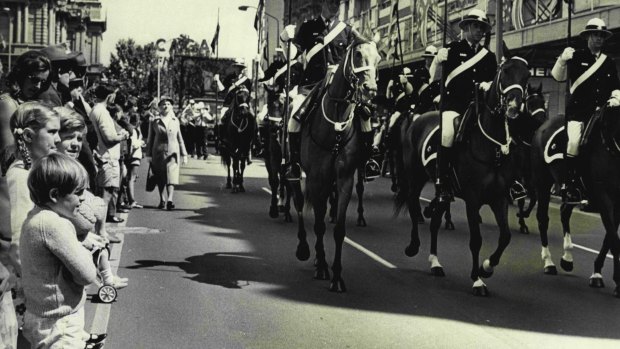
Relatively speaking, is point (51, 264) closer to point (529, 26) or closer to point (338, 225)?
point (338, 225)

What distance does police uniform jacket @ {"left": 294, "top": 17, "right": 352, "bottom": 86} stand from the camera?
498 inches

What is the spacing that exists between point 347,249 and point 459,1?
27554mm

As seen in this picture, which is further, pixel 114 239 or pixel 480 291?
pixel 114 239

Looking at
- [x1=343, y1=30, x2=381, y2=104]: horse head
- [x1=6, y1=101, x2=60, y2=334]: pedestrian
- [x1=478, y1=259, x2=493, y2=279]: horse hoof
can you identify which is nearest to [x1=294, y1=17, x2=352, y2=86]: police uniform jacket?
[x1=343, y1=30, x2=381, y2=104]: horse head

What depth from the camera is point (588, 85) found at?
12.0 m

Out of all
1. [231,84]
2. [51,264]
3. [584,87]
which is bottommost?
[51,264]

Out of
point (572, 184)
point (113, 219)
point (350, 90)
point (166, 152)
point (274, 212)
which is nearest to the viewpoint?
point (350, 90)

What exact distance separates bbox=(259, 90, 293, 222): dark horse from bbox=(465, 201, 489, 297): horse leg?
6955mm

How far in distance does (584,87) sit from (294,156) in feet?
12.0

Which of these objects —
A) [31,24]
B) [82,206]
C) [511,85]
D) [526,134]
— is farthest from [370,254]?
[31,24]

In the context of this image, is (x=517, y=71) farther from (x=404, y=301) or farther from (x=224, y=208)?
(x=224, y=208)

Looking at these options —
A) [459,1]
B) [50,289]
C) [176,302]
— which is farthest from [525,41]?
[50,289]

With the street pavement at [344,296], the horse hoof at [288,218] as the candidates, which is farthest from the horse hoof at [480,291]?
the horse hoof at [288,218]

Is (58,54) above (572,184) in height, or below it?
above
